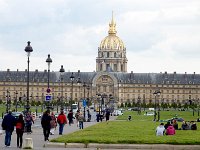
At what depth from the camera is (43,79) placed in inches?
7096

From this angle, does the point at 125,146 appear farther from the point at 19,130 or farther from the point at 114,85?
the point at 114,85

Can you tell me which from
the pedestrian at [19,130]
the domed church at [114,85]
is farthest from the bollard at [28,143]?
the domed church at [114,85]

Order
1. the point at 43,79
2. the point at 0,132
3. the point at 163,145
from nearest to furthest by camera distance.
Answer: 1. the point at 163,145
2. the point at 0,132
3. the point at 43,79

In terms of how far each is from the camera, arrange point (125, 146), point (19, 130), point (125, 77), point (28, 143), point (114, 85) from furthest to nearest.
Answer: point (114, 85) < point (125, 77) < point (19, 130) < point (125, 146) < point (28, 143)

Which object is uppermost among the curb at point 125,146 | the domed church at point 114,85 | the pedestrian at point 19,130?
the domed church at point 114,85

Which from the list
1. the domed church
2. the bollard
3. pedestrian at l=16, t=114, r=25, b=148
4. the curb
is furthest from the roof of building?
the bollard

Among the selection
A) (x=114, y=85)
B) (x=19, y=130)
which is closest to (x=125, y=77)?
(x=114, y=85)

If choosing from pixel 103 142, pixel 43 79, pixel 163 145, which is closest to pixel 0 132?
pixel 103 142

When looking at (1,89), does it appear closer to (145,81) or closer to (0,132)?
(145,81)

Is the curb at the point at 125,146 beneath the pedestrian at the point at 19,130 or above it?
beneath

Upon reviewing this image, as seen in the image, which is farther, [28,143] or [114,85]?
[114,85]

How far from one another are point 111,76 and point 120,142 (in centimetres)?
16206

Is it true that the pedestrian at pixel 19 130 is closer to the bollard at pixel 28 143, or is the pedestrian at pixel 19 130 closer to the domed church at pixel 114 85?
the bollard at pixel 28 143

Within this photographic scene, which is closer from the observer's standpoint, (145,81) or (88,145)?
(88,145)
